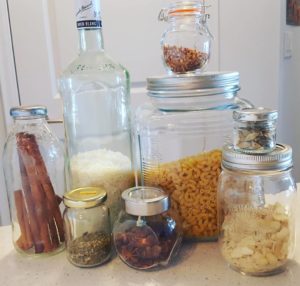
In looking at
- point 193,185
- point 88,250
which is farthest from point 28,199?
point 193,185

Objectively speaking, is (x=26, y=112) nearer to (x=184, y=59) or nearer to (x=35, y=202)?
(x=35, y=202)

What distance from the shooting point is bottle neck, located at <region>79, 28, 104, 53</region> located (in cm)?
60

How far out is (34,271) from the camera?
1.82 ft

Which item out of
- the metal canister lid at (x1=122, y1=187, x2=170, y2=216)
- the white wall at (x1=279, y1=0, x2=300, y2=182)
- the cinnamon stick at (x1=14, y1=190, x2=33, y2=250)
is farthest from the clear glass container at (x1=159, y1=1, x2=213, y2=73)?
the white wall at (x1=279, y1=0, x2=300, y2=182)

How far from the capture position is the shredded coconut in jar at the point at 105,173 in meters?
0.61

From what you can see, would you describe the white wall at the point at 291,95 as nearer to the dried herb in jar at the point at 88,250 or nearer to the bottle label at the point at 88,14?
the bottle label at the point at 88,14

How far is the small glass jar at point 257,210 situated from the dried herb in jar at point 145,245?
3.2 inches

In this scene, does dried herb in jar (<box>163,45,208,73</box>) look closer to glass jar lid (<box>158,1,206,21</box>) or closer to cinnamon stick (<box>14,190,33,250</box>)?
glass jar lid (<box>158,1,206,21</box>)

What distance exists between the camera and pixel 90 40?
0.61 m

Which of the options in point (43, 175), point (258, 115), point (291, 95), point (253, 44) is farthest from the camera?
point (291, 95)

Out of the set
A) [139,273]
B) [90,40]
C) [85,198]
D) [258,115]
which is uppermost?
[90,40]

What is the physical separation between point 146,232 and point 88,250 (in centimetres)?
9

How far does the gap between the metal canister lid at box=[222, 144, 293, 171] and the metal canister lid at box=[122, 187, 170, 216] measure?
4.3 inches

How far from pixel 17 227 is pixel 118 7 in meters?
1.07
